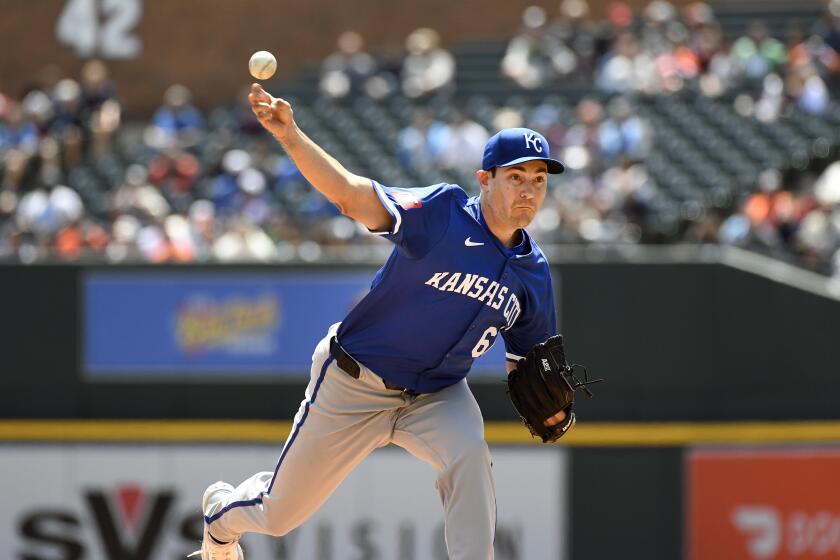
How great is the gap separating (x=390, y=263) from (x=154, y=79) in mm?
16637

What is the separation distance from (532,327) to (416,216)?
2.63ft

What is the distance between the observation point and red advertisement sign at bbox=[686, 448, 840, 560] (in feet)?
28.0

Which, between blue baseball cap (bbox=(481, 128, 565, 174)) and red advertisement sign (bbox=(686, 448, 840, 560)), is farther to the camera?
red advertisement sign (bbox=(686, 448, 840, 560))

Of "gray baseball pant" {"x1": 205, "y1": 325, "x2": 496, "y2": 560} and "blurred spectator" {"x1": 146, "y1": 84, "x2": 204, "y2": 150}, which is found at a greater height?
"blurred spectator" {"x1": 146, "y1": 84, "x2": 204, "y2": 150}

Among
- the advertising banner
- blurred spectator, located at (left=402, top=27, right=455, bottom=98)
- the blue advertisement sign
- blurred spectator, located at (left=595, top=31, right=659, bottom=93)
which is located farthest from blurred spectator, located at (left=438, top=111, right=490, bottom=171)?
the advertising banner

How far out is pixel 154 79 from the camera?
68.9 ft

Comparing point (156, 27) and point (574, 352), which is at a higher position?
point (156, 27)

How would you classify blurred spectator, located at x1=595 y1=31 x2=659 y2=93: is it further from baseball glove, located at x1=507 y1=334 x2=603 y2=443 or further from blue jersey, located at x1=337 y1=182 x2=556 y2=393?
blue jersey, located at x1=337 y1=182 x2=556 y2=393

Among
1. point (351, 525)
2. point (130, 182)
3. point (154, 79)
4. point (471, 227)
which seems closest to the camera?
point (471, 227)

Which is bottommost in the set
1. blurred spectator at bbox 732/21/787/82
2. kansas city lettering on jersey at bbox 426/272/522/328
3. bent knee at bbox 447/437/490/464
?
bent knee at bbox 447/437/490/464

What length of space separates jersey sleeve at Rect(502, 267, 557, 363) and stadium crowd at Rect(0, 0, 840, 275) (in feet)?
11.5

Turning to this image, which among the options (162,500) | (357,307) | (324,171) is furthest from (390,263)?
(162,500)

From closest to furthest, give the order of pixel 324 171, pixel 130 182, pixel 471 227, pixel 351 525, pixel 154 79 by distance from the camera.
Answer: pixel 324 171 → pixel 471 227 → pixel 351 525 → pixel 130 182 → pixel 154 79

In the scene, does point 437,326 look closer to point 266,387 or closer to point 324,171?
point 324,171
